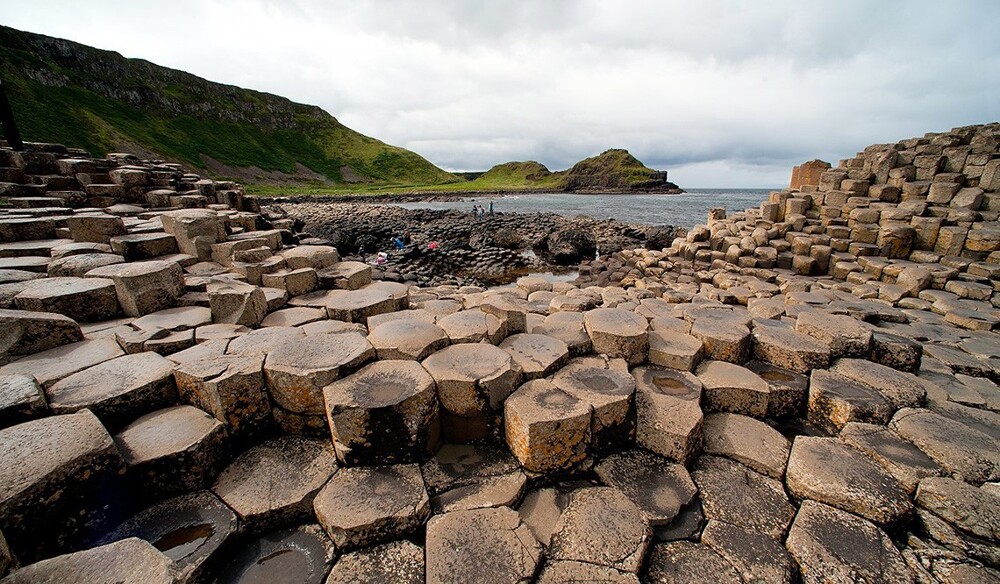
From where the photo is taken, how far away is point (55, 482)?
1.89 metres

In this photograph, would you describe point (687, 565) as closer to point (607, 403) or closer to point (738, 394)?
point (607, 403)

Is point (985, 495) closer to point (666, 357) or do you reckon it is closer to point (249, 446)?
point (666, 357)

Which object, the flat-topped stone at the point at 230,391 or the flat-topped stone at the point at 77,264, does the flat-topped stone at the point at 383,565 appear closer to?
the flat-topped stone at the point at 230,391

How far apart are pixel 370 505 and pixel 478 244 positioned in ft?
58.9

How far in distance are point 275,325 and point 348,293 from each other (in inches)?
39.7

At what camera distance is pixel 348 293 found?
4914 millimetres

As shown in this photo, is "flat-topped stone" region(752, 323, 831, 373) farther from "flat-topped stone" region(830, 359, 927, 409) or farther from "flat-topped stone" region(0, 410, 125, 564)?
"flat-topped stone" region(0, 410, 125, 564)

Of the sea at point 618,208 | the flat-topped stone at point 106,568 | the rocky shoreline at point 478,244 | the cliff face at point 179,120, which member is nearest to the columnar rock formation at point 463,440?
the flat-topped stone at point 106,568

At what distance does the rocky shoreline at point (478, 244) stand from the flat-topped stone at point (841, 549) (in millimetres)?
9362

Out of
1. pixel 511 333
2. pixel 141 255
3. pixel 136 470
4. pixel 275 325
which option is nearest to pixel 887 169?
pixel 511 333

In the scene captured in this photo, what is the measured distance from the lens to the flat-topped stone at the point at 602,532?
7.09 ft

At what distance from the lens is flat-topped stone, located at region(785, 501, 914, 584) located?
212cm

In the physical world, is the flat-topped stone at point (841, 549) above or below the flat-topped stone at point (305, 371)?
below

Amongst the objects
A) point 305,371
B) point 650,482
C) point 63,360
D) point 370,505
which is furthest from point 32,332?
point 650,482
